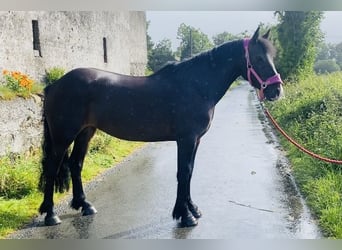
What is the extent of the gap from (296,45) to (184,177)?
1.51 meters

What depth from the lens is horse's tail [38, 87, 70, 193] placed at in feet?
9.96

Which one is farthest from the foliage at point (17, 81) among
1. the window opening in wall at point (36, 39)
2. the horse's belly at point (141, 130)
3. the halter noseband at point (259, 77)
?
the halter noseband at point (259, 77)

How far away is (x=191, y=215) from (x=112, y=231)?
1.89ft

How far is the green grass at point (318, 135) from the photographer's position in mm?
2885

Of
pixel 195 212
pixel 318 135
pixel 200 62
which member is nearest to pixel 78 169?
pixel 195 212

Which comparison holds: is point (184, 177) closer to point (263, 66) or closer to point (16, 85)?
point (263, 66)

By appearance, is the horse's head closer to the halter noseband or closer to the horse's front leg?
the halter noseband

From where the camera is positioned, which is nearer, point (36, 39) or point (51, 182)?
point (51, 182)

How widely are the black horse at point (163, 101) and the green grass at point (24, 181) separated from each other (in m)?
0.20

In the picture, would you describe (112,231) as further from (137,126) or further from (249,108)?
(249,108)

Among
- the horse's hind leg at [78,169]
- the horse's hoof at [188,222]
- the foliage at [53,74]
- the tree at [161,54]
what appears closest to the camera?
the horse's hoof at [188,222]

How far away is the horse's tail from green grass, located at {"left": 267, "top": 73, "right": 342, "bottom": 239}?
1.76m

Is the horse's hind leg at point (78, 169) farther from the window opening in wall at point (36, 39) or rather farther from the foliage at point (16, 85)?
the window opening in wall at point (36, 39)

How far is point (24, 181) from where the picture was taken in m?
3.21
